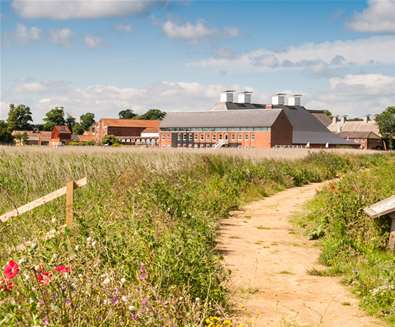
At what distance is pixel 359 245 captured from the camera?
941 centimetres

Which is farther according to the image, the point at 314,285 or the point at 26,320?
the point at 314,285

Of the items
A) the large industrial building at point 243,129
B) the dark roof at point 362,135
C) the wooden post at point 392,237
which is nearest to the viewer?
the wooden post at point 392,237

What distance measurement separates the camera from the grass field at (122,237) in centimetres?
439

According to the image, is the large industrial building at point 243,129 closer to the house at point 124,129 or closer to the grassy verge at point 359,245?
the house at point 124,129

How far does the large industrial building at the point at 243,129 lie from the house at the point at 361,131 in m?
6.73

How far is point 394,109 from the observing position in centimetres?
10594

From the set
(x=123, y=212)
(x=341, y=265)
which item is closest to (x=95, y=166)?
(x=123, y=212)

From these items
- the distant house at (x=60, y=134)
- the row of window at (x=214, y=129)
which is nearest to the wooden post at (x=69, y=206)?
the row of window at (x=214, y=129)

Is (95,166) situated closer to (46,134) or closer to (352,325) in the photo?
A: (352,325)

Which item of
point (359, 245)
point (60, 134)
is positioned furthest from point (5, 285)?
point (60, 134)

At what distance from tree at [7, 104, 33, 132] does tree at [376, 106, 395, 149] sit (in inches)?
2771

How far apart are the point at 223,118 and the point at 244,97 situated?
21263 millimetres

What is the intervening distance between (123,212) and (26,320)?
5846 mm

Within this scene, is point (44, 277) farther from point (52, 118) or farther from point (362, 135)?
point (52, 118)
